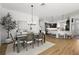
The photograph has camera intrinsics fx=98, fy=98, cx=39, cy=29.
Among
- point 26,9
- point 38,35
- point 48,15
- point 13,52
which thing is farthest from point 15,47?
point 48,15

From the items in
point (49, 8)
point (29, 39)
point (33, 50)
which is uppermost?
point (49, 8)

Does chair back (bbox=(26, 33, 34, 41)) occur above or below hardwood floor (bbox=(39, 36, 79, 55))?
above

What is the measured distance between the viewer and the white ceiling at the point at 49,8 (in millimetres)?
1906

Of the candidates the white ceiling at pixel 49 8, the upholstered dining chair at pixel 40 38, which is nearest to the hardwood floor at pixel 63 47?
the upholstered dining chair at pixel 40 38

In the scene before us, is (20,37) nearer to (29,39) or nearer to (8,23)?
(29,39)

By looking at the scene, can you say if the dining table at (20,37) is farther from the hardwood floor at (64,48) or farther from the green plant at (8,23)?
the hardwood floor at (64,48)

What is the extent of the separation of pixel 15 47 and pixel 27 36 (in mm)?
312

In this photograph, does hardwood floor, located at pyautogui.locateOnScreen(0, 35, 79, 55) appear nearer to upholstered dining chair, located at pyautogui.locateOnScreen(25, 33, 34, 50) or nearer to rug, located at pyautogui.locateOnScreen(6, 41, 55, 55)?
rug, located at pyautogui.locateOnScreen(6, 41, 55, 55)

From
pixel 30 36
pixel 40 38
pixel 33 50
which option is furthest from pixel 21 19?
pixel 33 50

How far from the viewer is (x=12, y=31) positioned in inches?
74.4

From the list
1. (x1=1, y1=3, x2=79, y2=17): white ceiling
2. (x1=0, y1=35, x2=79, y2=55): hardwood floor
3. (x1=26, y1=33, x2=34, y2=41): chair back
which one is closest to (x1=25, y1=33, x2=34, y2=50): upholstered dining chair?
(x1=26, y1=33, x2=34, y2=41): chair back

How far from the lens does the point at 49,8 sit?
1.94m

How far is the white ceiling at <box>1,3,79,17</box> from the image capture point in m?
1.91

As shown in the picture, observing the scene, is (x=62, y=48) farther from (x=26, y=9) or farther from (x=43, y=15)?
(x=26, y=9)
